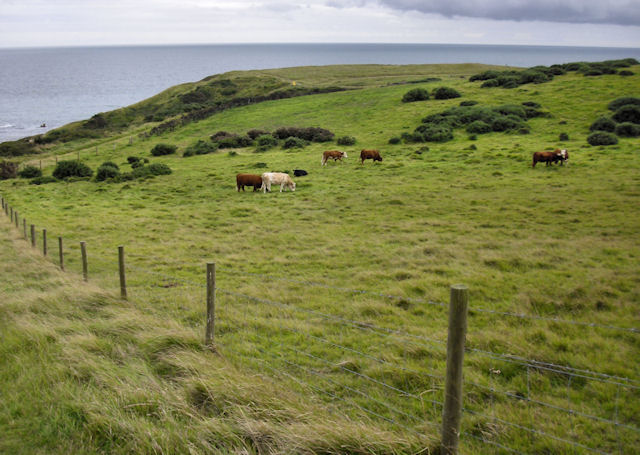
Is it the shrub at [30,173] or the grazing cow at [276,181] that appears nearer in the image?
the grazing cow at [276,181]

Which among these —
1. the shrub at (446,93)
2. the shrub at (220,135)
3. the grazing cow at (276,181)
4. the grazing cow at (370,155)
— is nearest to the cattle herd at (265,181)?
the grazing cow at (276,181)

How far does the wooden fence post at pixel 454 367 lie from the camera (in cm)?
349

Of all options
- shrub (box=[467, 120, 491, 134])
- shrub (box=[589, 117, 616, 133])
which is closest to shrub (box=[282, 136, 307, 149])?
shrub (box=[467, 120, 491, 134])

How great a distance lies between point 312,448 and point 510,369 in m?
3.86

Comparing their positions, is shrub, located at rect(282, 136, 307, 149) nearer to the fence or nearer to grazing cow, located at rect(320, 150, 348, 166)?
grazing cow, located at rect(320, 150, 348, 166)

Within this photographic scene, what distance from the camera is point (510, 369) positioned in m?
6.69

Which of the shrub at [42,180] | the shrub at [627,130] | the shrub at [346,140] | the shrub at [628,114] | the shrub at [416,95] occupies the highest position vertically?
the shrub at [416,95]

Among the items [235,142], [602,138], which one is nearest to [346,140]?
[235,142]

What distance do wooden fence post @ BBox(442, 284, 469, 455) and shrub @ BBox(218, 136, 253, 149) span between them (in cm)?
4556

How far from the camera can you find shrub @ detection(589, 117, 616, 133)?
35.9 meters

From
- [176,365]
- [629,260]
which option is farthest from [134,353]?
[629,260]

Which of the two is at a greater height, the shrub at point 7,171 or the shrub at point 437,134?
the shrub at point 437,134

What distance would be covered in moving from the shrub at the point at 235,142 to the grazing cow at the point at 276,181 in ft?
66.8

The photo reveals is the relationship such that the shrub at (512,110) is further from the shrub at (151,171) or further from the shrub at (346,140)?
the shrub at (151,171)
